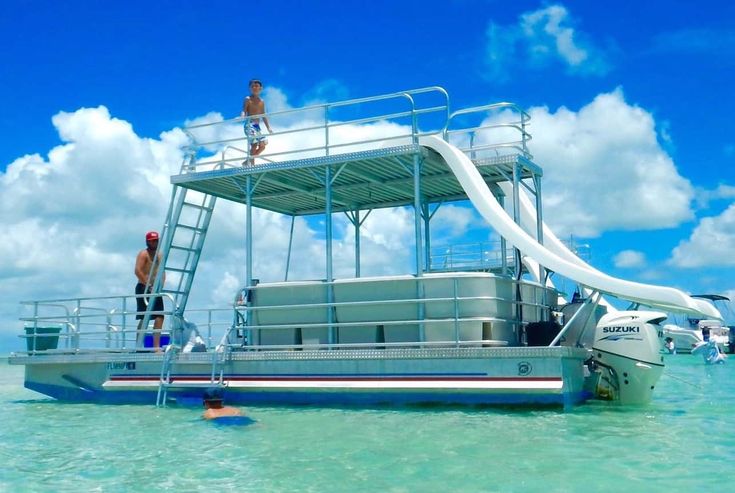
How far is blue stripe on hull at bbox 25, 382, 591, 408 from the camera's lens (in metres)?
11.2

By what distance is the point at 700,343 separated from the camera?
125ft

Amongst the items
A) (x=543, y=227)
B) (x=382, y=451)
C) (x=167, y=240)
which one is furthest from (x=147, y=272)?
(x=382, y=451)

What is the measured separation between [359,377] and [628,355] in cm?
406

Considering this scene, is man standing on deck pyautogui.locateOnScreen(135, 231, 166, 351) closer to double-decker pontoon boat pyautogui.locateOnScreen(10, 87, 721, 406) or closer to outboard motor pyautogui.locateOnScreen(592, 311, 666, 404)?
double-decker pontoon boat pyautogui.locateOnScreen(10, 87, 721, 406)

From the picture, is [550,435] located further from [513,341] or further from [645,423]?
[513,341]

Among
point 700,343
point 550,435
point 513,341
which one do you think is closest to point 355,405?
point 513,341

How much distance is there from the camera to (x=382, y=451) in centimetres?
833

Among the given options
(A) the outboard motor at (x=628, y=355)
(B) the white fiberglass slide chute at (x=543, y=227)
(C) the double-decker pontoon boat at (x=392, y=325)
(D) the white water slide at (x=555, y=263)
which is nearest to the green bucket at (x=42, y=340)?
(C) the double-decker pontoon boat at (x=392, y=325)

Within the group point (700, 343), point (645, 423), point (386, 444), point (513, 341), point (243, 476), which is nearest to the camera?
point (243, 476)

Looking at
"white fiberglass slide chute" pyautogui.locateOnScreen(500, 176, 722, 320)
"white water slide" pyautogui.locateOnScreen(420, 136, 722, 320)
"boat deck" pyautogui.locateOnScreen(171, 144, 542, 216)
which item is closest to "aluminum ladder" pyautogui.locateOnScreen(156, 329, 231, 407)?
"boat deck" pyautogui.locateOnScreen(171, 144, 542, 216)

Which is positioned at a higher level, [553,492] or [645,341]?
[645,341]

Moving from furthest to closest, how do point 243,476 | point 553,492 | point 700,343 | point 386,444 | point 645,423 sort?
point 700,343, point 645,423, point 386,444, point 243,476, point 553,492

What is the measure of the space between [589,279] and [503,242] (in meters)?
3.10

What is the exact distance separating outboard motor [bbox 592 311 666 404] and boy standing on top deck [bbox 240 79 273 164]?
679 centimetres
